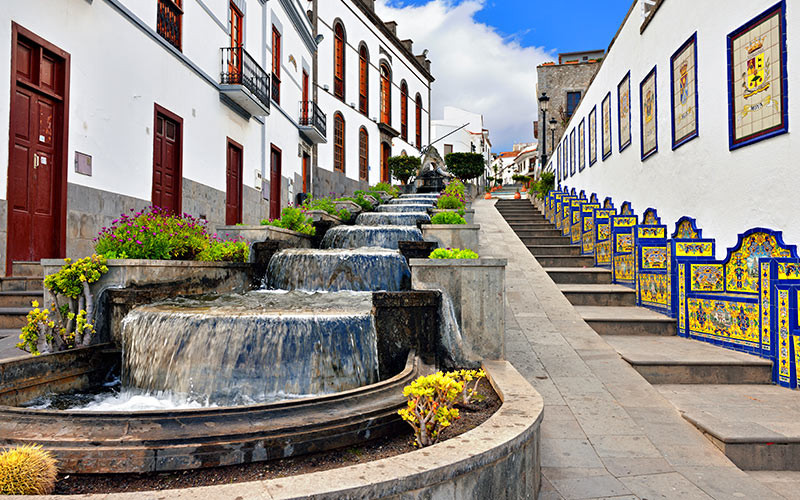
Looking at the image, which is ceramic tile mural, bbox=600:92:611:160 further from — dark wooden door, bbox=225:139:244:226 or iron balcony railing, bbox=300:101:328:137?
iron balcony railing, bbox=300:101:328:137

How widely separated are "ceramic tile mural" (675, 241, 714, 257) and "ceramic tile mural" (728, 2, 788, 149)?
1.31 metres

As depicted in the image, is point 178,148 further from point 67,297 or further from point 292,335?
point 292,335

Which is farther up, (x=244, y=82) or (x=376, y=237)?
(x=244, y=82)

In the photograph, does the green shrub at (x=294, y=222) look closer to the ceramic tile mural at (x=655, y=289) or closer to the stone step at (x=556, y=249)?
the stone step at (x=556, y=249)

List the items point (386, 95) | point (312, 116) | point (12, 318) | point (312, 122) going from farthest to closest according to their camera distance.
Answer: point (386, 95), point (312, 116), point (312, 122), point (12, 318)

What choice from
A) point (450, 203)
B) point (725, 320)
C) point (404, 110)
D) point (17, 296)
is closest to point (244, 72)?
point (450, 203)

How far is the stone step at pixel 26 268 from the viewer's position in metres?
6.91

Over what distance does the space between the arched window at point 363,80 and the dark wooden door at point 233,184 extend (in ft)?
41.4

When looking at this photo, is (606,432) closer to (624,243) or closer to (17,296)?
(624,243)

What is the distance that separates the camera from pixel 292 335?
4223mm

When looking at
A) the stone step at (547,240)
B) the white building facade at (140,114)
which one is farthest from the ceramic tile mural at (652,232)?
the white building facade at (140,114)

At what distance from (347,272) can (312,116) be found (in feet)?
45.3

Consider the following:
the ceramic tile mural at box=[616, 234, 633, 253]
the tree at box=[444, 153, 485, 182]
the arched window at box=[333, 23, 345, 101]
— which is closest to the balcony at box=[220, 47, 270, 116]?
the arched window at box=[333, 23, 345, 101]

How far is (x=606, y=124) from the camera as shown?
13859 millimetres
